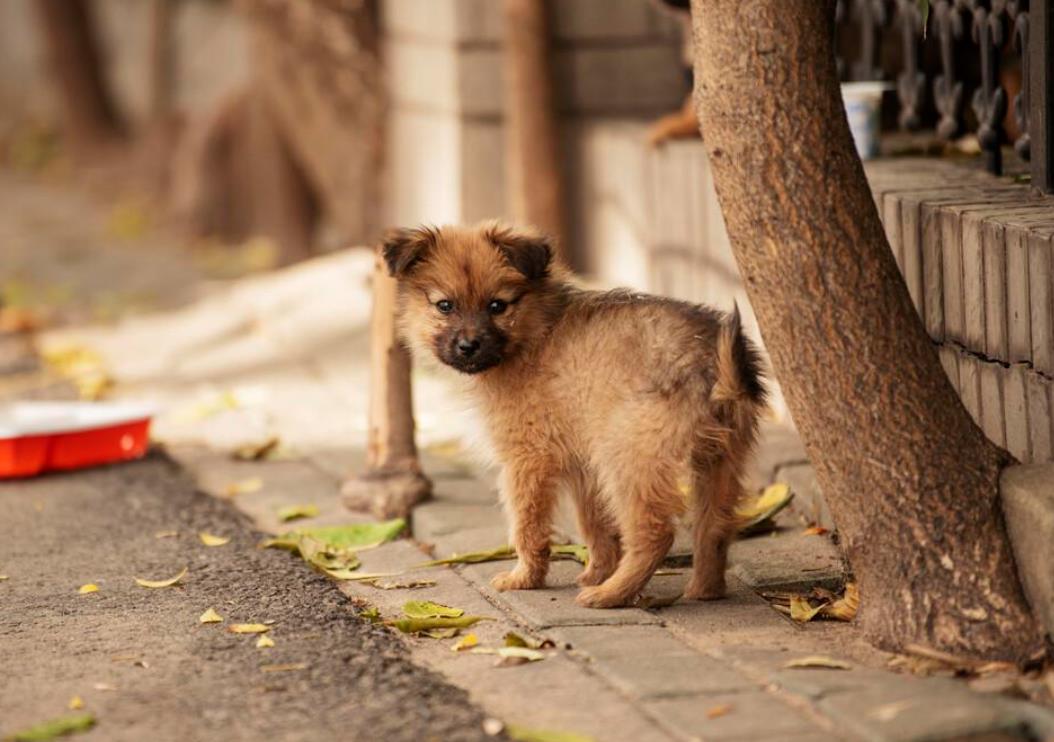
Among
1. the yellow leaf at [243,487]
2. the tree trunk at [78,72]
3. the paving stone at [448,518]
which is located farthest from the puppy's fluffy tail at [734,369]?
the tree trunk at [78,72]

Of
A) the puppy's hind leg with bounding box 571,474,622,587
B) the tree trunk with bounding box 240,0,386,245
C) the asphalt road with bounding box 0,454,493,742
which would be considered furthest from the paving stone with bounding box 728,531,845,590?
the tree trunk with bounding box 240,0,386,245

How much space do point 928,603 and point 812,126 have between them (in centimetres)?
128

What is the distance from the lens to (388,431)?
6.23 m

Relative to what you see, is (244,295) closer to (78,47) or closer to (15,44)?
(78,47)

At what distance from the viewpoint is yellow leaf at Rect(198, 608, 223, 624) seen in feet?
15.9

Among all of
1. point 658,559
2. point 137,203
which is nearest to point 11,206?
point 137,203

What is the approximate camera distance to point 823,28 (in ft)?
14.3

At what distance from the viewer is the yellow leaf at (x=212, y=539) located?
588 cm

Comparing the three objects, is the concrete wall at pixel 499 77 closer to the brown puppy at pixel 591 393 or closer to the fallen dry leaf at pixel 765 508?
the fallen dry leaf at pixel 765 508

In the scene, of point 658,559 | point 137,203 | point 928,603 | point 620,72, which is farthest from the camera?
point 137,203

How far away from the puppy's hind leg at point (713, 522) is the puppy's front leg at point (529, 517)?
1.48 feet

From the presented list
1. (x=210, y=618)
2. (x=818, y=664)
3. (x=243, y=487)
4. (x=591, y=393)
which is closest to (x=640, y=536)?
(x=591, y=393)

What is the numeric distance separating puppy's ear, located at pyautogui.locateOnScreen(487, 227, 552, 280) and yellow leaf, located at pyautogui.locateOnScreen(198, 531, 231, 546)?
161cm

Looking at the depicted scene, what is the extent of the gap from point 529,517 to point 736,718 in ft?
4.27
